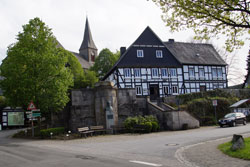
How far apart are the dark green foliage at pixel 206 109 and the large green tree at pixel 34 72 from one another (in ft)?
42.7

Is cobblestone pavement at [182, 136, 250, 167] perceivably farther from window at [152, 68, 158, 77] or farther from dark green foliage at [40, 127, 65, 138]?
window at [152, 68, 158, 77]

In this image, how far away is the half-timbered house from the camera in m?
36.8

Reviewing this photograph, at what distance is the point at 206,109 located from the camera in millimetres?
27656

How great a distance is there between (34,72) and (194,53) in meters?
28.1

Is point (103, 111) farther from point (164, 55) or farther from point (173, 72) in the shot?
point (164, 55)

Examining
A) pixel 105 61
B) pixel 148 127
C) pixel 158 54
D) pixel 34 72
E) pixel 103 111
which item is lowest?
pixel 148 127

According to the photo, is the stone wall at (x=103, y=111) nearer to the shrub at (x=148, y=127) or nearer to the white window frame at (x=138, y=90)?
the shrub at (x=148, y=127)

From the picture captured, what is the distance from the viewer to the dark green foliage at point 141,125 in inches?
829

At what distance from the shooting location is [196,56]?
41.9 meters

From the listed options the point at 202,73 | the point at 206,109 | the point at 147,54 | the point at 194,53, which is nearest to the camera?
the point at 206,109

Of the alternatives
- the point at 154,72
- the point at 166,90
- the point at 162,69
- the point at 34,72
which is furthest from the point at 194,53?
the point at 34,72

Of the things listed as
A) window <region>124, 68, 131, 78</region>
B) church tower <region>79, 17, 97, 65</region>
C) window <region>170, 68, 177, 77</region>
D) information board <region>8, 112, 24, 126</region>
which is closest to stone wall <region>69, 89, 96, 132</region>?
information board <region>8, 112, 24, 126</region>

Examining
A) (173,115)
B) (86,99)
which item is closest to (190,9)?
(173,115)

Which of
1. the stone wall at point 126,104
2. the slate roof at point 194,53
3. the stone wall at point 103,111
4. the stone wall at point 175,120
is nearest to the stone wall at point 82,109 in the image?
the stone wall at point 103,111
